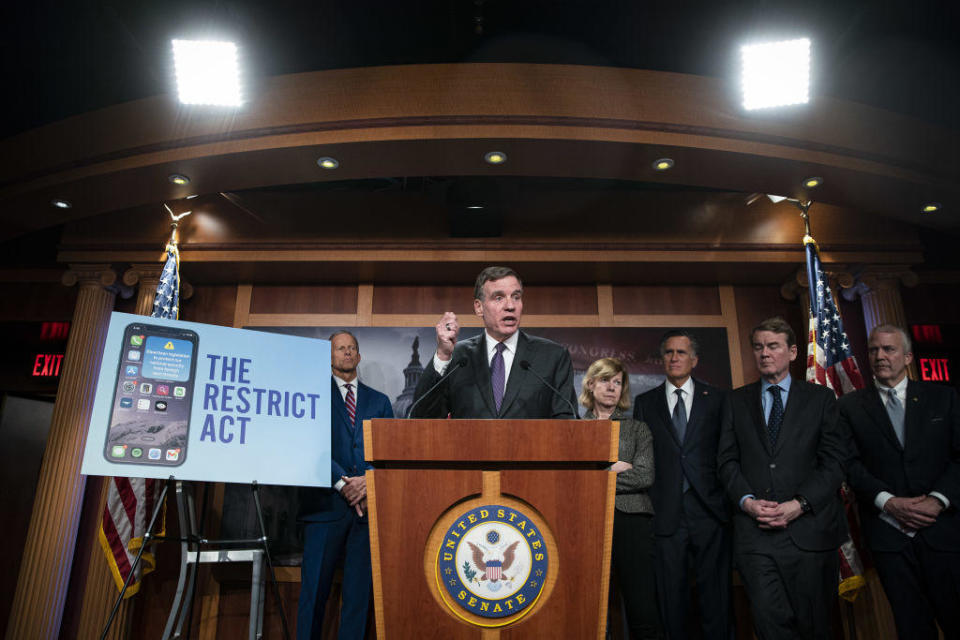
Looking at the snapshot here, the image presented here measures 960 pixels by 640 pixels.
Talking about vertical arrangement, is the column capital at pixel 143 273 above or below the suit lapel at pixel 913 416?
above

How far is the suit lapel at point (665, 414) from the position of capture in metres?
3.27

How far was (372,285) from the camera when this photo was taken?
15.9 ft

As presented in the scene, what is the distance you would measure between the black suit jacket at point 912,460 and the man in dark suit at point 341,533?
8.12 feet

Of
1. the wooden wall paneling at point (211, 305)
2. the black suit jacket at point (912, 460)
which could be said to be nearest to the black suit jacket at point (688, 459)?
the black suit jacket at point (912, 460)

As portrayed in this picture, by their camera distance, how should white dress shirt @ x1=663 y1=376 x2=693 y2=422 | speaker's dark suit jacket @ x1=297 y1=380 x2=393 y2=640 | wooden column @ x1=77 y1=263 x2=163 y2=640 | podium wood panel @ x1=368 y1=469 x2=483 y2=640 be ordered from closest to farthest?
podium wood panel @ x1=368 y1=469 x2=483 y2=640 → speaker's dark suit jacket @ x1=297 y1=380 x2=393 y2=640 → white dress shirt @ x1=663 y1=376 x2=693 y2=422 → wooden column @ x1=77 y1=263 x2=163 y2=640

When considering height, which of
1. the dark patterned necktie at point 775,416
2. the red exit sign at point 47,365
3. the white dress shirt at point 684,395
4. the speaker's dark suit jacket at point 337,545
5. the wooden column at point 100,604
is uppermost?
the red exit sign at point 47,365

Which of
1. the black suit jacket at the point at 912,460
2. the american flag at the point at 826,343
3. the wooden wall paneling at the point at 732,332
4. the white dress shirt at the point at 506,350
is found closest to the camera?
the white dress shirt at the point at 506,350

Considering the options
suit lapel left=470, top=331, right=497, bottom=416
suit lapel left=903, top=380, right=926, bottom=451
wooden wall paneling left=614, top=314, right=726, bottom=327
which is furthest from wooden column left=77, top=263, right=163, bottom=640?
suit lapel left=903, top=380, right=926, bottom=451

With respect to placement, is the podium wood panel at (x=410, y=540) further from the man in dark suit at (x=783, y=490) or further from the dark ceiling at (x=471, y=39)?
the dark ceiling at (x=471, y=39)

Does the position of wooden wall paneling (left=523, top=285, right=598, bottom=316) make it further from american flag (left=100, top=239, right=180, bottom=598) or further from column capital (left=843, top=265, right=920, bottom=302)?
american flag (left=100, top=239, right=180, bottom=598)

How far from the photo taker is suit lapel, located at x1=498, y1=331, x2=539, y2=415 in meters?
2.07

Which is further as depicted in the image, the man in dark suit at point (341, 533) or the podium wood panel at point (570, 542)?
the man in dark suit at point (341, 533)

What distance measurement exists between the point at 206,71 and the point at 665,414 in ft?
9.96

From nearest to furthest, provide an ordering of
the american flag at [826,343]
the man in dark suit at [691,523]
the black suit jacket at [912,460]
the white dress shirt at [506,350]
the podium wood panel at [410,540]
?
the podium wood panel at [410,540], the white dress shirt at [506,350], the black suit jacket at [912,460], the man in dark suit at [691,523], the american flag at [826,343]
